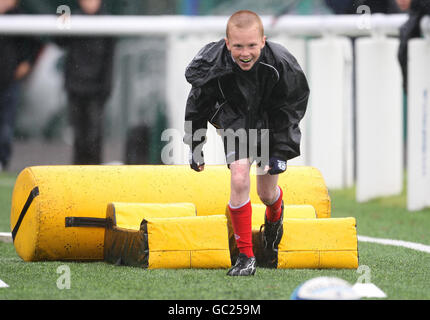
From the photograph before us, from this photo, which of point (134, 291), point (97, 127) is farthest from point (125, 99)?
point (134, 291)

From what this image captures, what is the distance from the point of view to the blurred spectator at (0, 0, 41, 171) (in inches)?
440

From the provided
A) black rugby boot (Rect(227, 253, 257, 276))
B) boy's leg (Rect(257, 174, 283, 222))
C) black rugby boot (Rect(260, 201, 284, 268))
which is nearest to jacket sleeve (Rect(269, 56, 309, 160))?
boy's leg (Rect(257, 174, 283, 222))

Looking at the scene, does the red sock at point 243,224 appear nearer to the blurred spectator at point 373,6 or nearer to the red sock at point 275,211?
the red sock at point 275,211

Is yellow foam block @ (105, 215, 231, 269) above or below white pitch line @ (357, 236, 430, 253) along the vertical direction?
above

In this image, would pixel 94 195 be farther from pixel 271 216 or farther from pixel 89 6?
pixel 89 6

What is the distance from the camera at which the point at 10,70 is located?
1150 centimetres

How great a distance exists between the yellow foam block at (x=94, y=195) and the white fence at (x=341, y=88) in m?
2.62

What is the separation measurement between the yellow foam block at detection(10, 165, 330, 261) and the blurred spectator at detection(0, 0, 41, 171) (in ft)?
19.3

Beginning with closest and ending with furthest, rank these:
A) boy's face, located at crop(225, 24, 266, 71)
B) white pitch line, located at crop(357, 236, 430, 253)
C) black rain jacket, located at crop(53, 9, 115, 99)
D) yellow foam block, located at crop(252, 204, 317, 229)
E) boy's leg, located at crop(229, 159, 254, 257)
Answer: boy's face, located at crop(225, 24, 266, 71)
boy's leg, located at crop(229, 159, 254, 257)
yellow foam block, located at crop(252, 204, 317, 229)
white pitch line, located at crop(357, 236, 430, 253)
black rain jacket, located at crop(53, 9, 115, 99)

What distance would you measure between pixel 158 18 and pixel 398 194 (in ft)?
11.1

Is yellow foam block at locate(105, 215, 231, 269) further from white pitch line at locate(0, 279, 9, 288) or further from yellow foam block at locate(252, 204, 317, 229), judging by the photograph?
white pitch line at locate(0, 279, 9, 288)

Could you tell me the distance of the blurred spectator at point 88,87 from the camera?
10734mm

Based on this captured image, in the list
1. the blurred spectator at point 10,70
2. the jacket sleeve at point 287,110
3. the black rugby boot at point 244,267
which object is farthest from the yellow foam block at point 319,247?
the blurred spectator at point 10,70

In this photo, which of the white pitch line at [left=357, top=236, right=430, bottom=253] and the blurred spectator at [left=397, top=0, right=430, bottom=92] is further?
the blurred spectator at [left=397, top=0, right=430, bottom=92]
